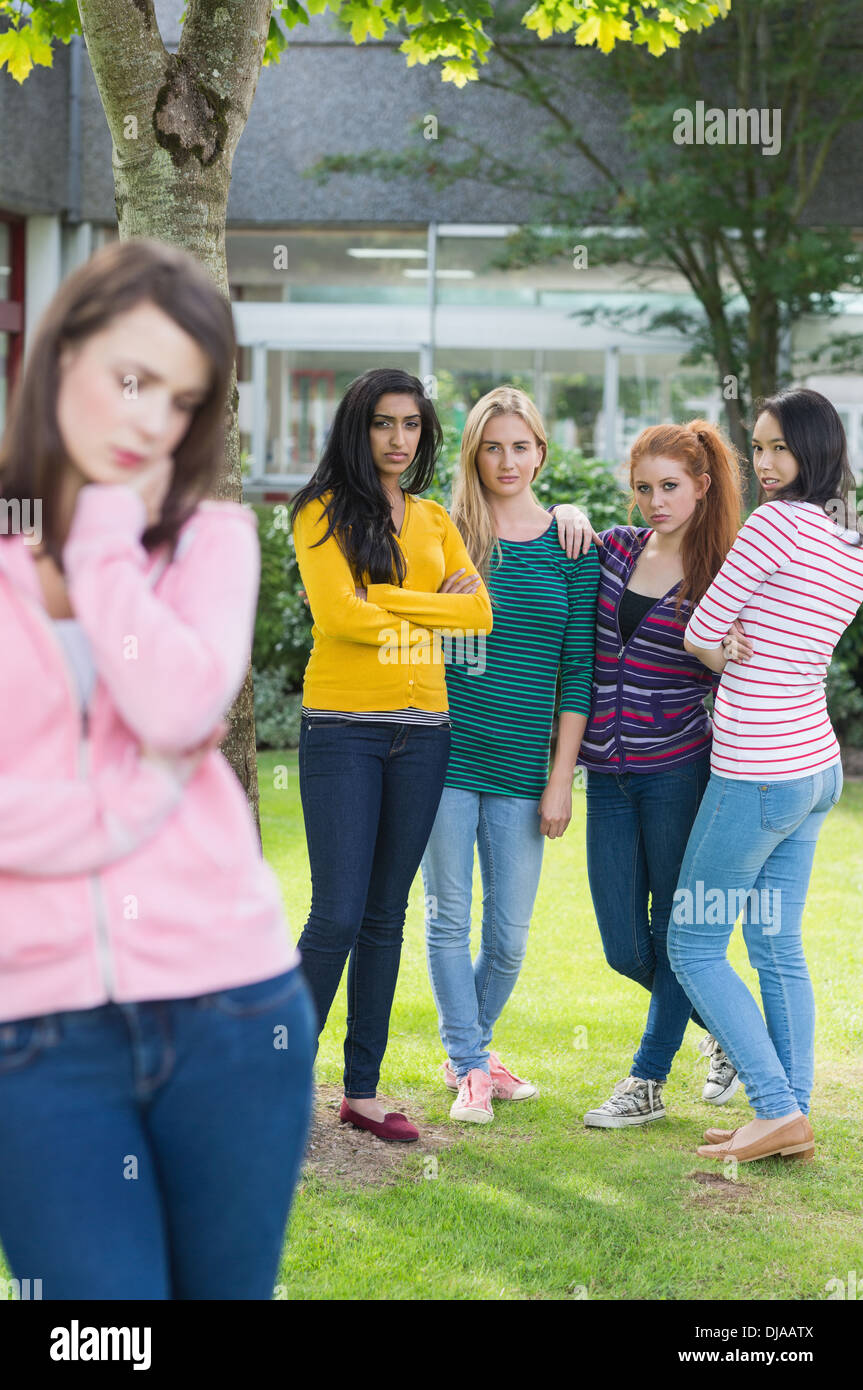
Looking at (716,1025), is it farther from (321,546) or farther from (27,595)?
(27,595)

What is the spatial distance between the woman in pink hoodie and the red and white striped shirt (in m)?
2.15

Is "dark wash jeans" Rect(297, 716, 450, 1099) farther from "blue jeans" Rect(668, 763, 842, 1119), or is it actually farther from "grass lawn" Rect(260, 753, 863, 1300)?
"blue jeans" Rect(668, 763, 842, 1119)

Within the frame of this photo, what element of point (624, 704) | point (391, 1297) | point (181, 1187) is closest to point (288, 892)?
point (624, 704)

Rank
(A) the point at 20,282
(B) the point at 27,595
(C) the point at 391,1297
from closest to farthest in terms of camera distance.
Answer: (B) the point at 27,595
(C) the point at 391,1297
(A) the point at 20,282

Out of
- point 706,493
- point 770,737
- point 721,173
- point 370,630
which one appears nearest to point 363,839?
point 370,630

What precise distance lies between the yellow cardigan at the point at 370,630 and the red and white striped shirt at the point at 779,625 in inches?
26.4

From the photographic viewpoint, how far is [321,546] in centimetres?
379

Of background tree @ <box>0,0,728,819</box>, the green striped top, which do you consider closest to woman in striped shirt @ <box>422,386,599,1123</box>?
the green striped top

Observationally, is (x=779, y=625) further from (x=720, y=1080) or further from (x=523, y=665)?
(x=720, y=1080)

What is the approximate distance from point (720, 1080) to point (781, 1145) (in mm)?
628

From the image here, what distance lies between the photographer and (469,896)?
4.28 m

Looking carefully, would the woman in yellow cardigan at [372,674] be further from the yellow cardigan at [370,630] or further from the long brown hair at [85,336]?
the long brown hair at [85,336]

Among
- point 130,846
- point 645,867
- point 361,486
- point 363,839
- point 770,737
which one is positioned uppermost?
point 361,486

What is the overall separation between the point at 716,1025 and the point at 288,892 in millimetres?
3379
